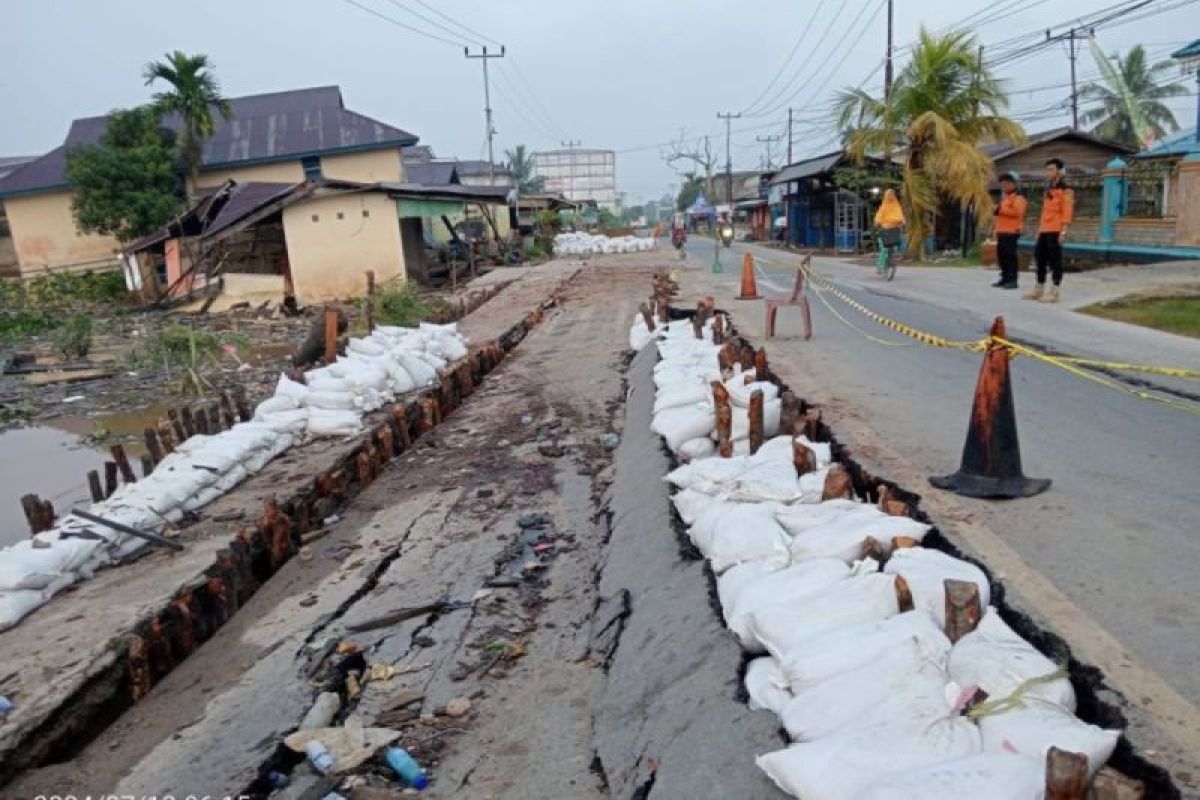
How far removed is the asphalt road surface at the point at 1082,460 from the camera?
116 inches

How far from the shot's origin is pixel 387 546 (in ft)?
19.2

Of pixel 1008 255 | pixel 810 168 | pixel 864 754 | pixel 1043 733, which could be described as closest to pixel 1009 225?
pixel 1008 255

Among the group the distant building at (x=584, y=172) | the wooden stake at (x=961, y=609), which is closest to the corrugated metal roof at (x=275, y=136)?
the wooden stake at (x=961, y=609)

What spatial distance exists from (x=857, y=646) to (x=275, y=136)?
35.2m

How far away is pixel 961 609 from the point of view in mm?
2564

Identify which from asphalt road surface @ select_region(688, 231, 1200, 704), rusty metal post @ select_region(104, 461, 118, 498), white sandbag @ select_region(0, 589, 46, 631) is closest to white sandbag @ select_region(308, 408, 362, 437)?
rusty metal post @ select_region(104, 461, 118, 498)

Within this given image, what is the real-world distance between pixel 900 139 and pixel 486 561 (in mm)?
18909

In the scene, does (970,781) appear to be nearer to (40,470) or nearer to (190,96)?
(40,470)

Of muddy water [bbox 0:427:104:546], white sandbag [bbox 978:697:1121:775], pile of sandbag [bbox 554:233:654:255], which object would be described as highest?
pile of sandbag [bbox 554:233:654:255]

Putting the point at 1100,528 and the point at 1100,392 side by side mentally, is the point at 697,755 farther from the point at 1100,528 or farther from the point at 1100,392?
the point at 1100,392

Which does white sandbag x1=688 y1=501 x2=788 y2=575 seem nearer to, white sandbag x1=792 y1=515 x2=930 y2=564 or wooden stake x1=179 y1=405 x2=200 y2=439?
white sandbag x1=792 y1=515 x2=930 y2=564

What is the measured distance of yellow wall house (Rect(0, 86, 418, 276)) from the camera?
31750 millimetres

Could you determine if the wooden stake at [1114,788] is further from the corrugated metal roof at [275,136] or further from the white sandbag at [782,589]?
the corrugated metal roof at [275,136]

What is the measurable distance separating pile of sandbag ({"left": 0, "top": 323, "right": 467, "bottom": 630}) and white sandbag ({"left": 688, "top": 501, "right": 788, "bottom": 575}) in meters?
3.66
